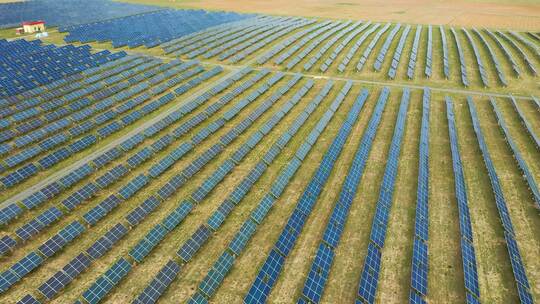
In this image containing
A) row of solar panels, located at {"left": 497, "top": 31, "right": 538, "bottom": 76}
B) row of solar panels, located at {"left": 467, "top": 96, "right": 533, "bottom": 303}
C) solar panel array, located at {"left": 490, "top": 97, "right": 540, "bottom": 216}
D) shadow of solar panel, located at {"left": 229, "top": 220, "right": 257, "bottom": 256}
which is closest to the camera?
row of solar panels, located at {"left": 467, "top": 96, "right": 533, "bottom": 303}

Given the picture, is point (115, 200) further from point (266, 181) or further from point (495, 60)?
point (495, 60)

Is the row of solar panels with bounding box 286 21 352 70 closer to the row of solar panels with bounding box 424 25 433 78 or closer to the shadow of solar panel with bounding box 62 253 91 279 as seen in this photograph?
the row of solar panels with bounding box 424 25 433 78

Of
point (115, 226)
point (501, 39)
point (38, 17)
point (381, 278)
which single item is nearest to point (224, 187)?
point (115, 226)

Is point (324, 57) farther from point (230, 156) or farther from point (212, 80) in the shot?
point (230, 156)

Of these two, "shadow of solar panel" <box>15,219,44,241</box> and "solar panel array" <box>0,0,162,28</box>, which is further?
"solar panel array" <box>0,0,162,28</box>

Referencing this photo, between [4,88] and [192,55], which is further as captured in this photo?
[192,55]

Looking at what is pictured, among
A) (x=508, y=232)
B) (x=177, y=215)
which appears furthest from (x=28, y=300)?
(x=508, y=232)

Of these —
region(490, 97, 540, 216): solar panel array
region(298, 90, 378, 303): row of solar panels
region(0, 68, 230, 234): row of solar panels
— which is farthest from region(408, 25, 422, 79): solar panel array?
region(0, 68, 230, 234): row of solar panels
